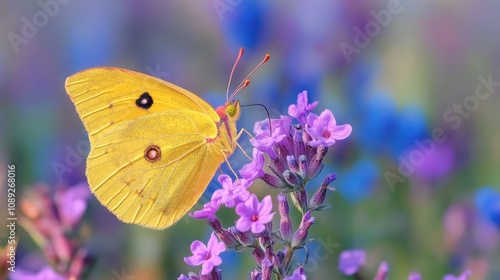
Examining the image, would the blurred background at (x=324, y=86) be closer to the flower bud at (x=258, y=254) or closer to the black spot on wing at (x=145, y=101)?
the black spot on wing at (x=145, y=101)

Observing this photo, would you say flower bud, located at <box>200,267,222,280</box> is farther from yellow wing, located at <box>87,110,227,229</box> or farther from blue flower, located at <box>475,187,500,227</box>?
blue flower, located at <box>475,187,500,227</box>

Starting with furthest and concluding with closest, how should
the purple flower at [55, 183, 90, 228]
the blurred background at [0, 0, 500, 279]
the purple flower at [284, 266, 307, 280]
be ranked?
1. the blurred background at [0, 0, 500, 279]
2. the purple flower at [55, 183, 90, 228]
3. the purple flower at [284, 266, 307, 280]

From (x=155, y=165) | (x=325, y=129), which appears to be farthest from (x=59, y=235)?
(x=325, y=129)

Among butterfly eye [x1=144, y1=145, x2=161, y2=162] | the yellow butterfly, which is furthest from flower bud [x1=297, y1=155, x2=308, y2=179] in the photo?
butterfly eye [x1=144, y1=145, x2=161, y2=162]

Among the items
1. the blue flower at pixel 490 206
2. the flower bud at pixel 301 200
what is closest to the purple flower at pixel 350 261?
the flower bud at pixel 301 200

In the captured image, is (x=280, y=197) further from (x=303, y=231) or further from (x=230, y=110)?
(x=230, y=110)
